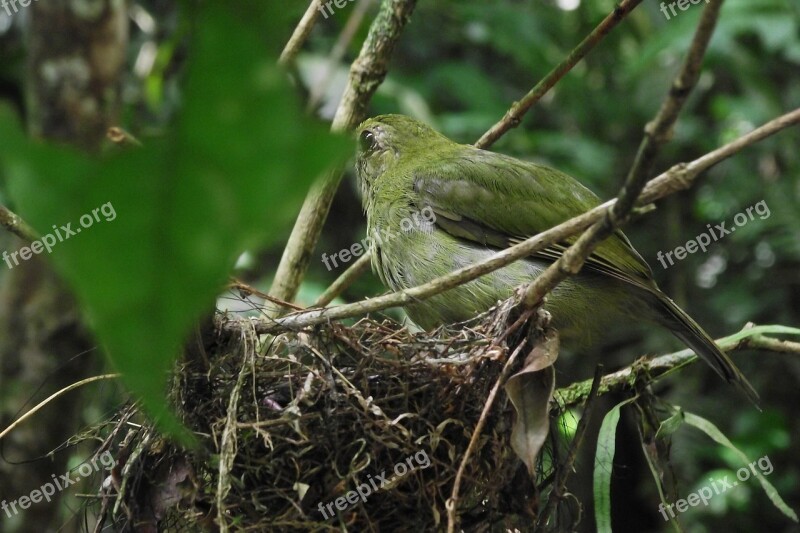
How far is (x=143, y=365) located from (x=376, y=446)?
162cm

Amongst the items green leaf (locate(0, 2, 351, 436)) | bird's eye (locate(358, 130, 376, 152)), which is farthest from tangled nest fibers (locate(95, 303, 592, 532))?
green leaf (locate(0, 2, 351, 436))

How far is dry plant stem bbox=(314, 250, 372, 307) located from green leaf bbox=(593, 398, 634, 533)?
0.99 m

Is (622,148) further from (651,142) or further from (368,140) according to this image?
(651,142)

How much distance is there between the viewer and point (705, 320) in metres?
4.92

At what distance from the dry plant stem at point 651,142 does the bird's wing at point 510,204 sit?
121 cm

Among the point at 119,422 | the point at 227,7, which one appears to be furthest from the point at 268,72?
the point at 119,422

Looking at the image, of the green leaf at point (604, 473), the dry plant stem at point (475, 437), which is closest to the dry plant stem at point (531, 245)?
the dry plant stem at point (475, 437)

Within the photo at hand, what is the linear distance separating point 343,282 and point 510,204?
0.70 m

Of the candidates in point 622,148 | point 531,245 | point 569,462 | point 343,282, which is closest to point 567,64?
point 531,245

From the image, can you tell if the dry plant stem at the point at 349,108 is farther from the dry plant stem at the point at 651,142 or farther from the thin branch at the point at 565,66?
the dry plant stem at the point at 651,142

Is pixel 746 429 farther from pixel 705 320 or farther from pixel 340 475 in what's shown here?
pixel 340 475

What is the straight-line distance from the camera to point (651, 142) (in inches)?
56.7

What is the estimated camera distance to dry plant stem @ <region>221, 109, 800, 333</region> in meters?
1.59

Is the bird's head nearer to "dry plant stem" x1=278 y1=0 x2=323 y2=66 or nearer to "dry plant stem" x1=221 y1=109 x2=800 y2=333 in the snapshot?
"dry plant stem" x1=278 y1=0 x2=323 y2=66
